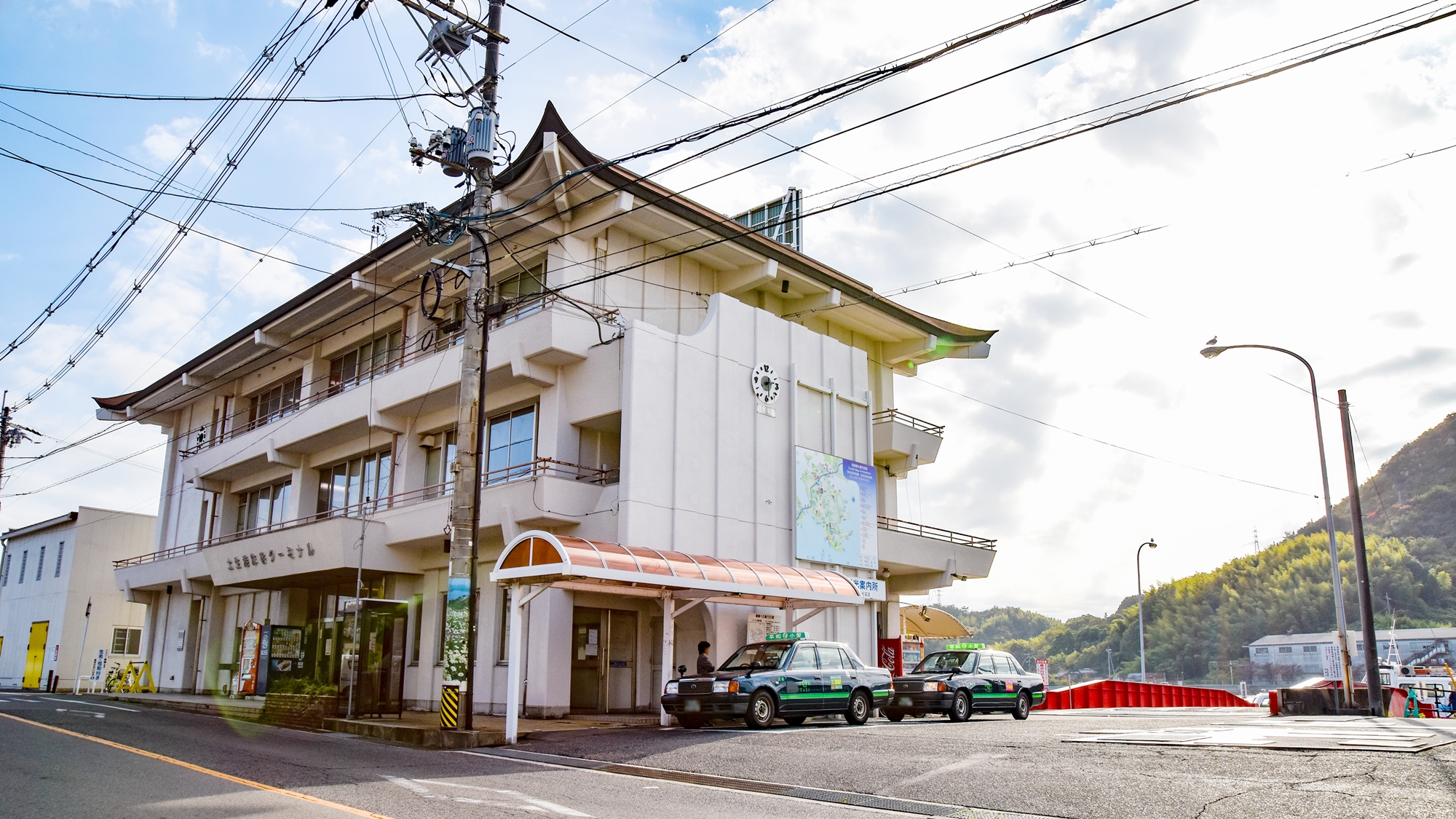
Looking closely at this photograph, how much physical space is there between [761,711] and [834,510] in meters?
10.2

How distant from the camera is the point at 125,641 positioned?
149ft

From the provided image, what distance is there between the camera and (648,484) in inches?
850

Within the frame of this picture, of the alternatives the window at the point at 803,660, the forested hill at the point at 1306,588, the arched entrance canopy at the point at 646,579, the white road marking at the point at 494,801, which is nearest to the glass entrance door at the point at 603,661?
the arched entrance canopy at the point at 646,579

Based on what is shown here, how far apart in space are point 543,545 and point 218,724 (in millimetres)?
8819

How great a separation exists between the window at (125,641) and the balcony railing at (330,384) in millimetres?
11350

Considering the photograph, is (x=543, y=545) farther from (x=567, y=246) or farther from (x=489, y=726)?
(x=567, y=246)

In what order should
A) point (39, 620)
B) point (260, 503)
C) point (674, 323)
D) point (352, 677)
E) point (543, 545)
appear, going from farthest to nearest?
point (39, 620), point (260, 503), point (674, 323), point (352, 677), point (543, 545)

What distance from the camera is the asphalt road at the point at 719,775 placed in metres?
8.25

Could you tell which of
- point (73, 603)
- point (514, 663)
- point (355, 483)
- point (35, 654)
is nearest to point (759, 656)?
point (514, 663)

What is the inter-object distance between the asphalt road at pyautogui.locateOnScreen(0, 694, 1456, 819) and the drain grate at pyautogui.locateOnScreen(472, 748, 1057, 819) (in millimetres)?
69

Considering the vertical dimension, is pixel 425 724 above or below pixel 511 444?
below

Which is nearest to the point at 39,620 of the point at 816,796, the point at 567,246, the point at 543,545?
the point at 567,246

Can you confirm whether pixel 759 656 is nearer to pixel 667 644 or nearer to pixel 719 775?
pixel 667 644

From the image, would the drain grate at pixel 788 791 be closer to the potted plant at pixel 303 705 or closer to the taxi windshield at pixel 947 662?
the potted plant at pixel 303 705
